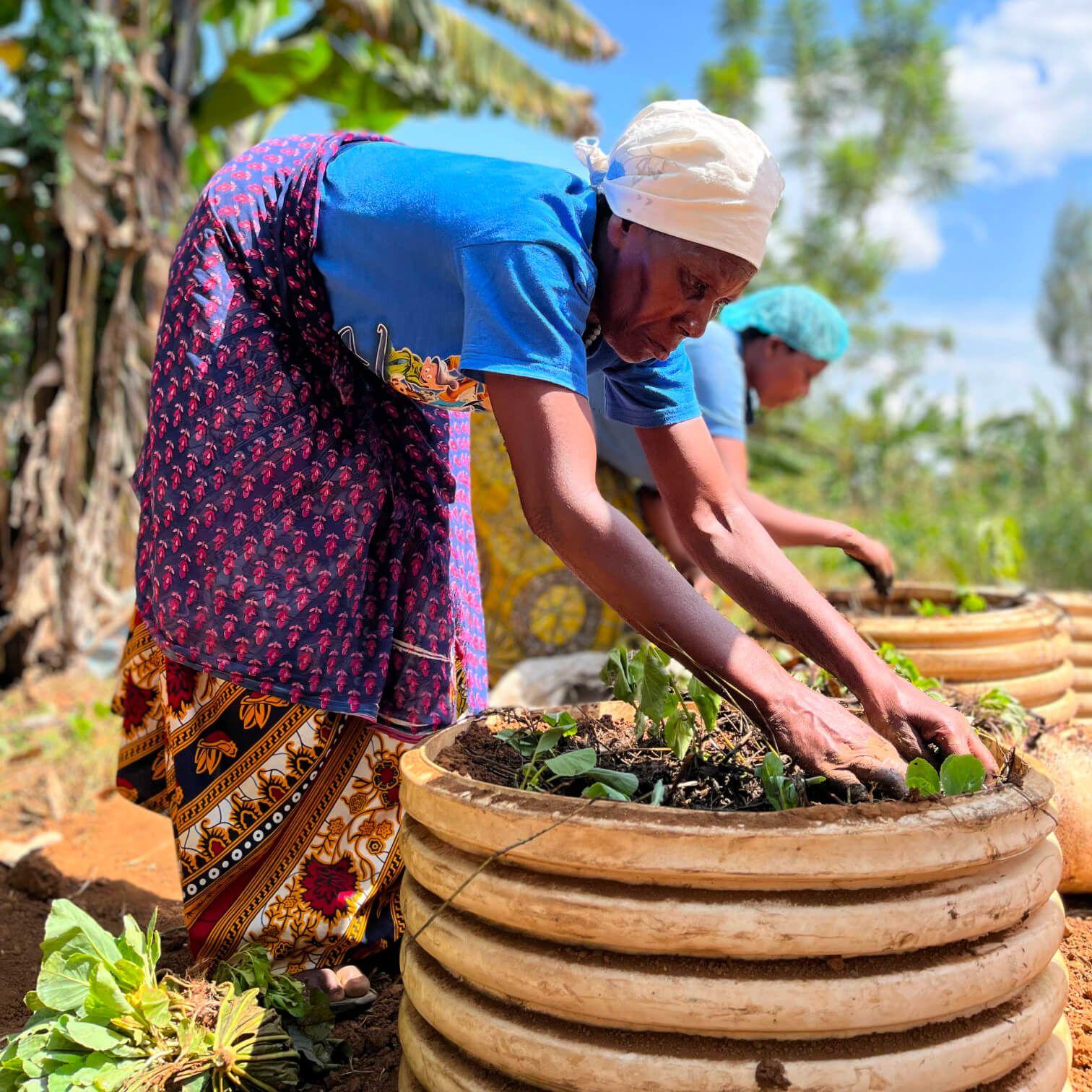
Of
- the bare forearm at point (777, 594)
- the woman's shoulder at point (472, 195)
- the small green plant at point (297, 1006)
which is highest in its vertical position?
the woman's shoulder at point (472, 195)

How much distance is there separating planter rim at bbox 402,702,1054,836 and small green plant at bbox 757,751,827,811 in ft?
0.40

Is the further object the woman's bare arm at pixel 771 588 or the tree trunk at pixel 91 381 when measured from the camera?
the tree trunk at pixel 91 381

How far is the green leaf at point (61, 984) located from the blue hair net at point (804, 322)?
8.76 feet

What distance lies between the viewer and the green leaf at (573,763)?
4.66 ft

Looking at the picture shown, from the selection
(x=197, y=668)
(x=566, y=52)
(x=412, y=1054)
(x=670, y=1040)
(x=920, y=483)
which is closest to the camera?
(x=670, y=1040)

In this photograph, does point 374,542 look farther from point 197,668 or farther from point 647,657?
point 647,657

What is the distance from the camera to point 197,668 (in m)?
1.95

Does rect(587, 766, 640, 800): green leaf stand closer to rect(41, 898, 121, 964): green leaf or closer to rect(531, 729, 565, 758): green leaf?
rect(531, 729, 565, 758): green leaf

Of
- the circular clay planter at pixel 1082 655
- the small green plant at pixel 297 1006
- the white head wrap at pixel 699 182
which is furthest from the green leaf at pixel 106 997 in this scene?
the circular clay planter at pixel 1082 655

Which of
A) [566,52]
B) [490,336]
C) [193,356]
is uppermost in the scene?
[566,52]

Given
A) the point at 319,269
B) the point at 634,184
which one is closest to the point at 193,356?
the point at 319,269

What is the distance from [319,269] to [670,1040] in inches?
52.2

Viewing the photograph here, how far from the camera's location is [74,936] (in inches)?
59.9

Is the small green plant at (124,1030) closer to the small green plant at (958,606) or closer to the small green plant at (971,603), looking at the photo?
the small green plant at (958,606)
